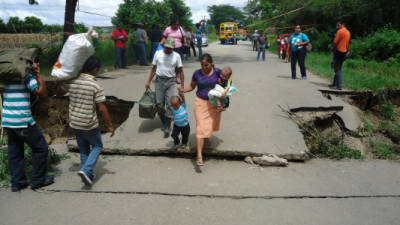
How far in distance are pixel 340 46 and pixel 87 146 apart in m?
7.01

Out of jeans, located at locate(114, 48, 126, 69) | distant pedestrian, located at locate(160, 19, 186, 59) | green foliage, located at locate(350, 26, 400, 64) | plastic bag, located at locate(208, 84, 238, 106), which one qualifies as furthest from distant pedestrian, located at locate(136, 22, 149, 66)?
green foliage, located at locate(350, 26, 400, 64)

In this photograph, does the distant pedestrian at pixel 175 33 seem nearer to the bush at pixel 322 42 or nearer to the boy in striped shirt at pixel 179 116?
the boy in striped shirt at pixel 179 116

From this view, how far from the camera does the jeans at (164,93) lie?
17.1ft

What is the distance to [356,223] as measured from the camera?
3.12 meters

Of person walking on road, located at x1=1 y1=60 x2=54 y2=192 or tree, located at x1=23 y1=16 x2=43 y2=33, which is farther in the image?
tree, located at x1=23 y1=16 x2=43 y2=33

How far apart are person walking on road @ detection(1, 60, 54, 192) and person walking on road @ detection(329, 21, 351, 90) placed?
7.32 m

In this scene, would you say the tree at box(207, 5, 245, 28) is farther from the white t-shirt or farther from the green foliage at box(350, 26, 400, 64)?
the white t-shirt

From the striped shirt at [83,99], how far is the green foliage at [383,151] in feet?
16.1

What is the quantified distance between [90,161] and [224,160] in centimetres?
205

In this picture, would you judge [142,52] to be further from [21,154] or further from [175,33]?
[21,154]

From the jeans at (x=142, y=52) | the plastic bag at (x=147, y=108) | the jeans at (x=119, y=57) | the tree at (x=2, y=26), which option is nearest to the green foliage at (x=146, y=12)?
the jeans at (x=142, y=52)

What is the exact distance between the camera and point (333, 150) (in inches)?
207

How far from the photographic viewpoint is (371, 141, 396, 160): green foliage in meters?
5.36

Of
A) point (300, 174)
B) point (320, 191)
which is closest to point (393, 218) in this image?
point (320, 191)
